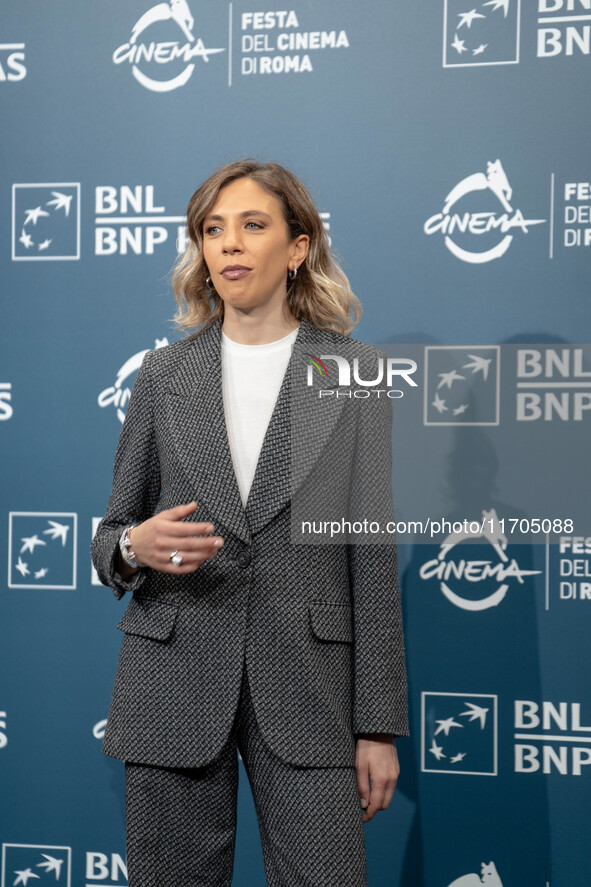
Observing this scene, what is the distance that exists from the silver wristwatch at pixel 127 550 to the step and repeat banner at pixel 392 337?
30.2 inches

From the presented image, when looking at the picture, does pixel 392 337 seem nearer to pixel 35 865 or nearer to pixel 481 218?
pixel 481 218

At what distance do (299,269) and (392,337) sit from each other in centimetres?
58

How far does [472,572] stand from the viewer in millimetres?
2332

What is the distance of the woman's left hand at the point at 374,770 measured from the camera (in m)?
1.61

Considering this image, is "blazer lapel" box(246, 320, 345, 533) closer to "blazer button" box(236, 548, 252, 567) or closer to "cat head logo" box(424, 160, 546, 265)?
"blazer button" box(236, 548, 252, 567)

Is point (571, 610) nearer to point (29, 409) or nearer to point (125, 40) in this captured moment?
point (29, 409)

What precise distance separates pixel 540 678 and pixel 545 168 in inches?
48.4

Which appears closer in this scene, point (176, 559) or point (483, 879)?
point (176, 559)

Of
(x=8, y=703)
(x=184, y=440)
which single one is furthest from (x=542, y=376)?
(x=8, y=703)

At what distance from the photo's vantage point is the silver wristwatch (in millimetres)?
1566

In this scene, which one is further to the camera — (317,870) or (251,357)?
(251,357)

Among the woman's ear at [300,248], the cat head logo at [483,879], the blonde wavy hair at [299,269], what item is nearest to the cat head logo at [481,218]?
the blonde wavy hair at [299,269]

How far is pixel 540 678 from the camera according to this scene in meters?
2.30

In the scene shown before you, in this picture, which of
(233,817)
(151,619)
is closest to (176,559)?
(151,619)
